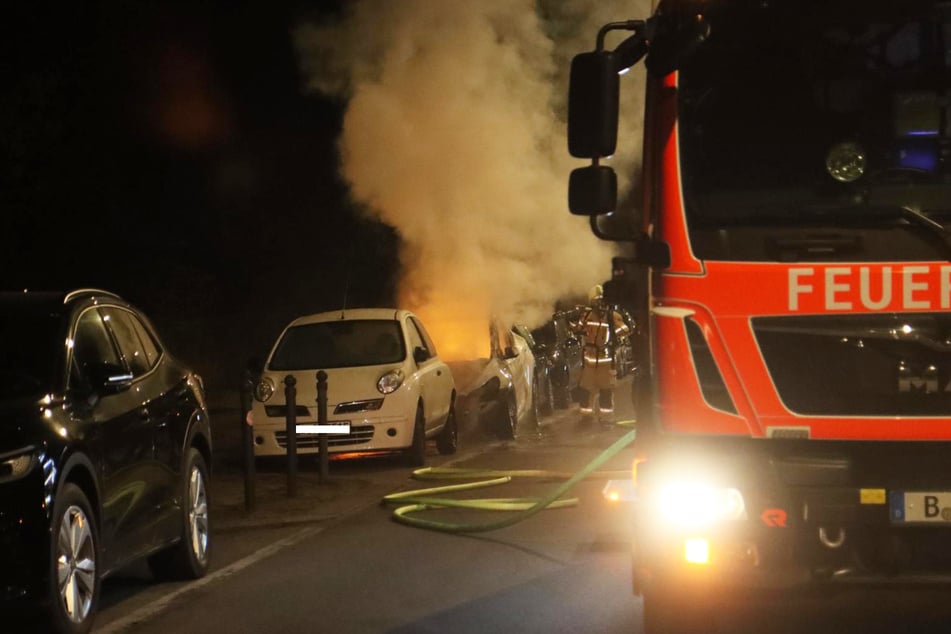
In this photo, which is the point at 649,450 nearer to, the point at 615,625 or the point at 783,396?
the point at 783,396

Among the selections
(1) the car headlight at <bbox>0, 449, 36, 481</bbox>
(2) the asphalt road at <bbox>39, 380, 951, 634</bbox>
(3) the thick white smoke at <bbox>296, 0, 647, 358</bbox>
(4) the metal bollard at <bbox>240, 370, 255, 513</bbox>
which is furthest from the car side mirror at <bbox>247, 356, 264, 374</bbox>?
(1) the car headlight at <bbox>0, 449, 36, 481</bbox>

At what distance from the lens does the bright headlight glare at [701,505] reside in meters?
6.30

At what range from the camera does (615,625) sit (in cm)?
788

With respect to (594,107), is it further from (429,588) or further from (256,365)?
(256,365)

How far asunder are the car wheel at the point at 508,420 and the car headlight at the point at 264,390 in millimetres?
3840

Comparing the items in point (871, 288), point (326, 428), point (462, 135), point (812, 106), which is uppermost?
point (462, 135)

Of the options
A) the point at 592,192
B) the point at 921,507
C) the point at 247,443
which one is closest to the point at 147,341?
the point at 247,443

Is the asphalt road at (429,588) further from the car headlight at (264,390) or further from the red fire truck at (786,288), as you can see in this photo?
the car headlight at (264,390)

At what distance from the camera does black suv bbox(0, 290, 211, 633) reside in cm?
725

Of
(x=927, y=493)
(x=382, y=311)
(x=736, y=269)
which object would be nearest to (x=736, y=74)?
(x=736, y=269)

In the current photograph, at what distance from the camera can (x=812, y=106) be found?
6.84 metres

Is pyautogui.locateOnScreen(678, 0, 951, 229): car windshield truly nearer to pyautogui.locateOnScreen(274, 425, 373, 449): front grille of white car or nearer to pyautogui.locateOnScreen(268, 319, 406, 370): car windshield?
pyautogui.locateOnScreen(274, 425, 373, 449): front grille of white car

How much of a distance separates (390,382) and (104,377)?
768cm

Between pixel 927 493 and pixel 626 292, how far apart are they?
1668mm
